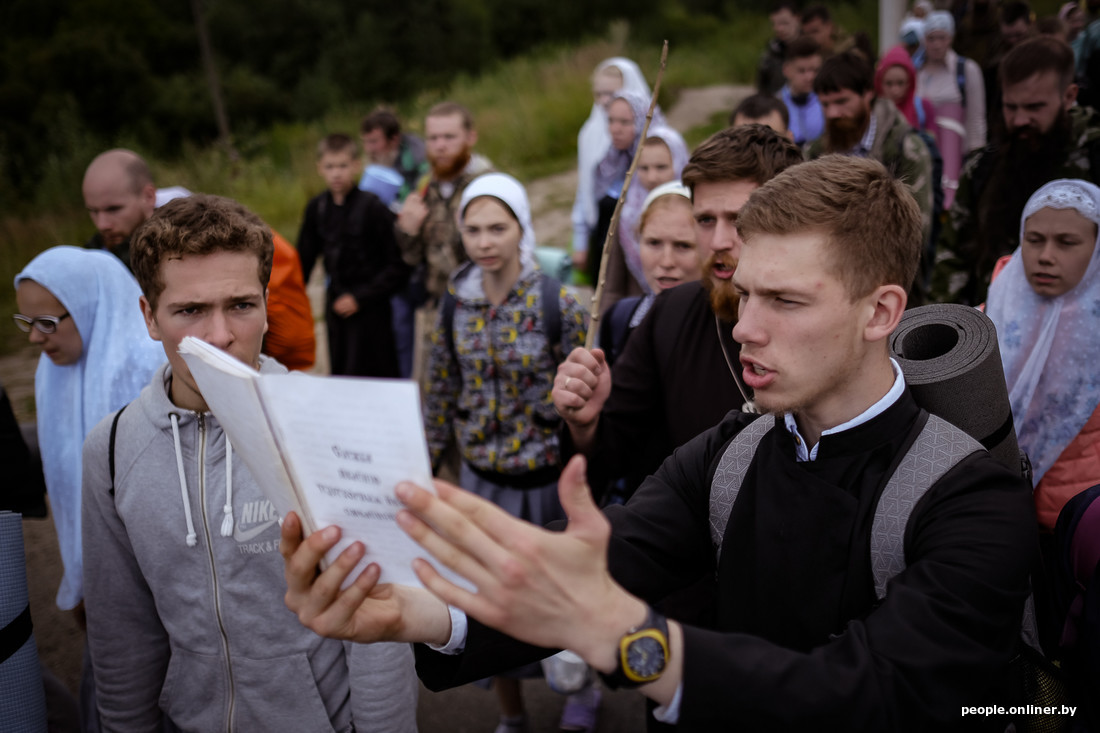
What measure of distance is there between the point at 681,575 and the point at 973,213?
329 centimetres

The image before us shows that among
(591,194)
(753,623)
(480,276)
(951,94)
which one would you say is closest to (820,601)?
(753,623)

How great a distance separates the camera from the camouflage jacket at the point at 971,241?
3871 mm

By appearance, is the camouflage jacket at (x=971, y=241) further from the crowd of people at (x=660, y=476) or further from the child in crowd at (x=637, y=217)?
the child in crowd at (x=637, y=217)

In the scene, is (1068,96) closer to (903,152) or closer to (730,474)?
(903,152)

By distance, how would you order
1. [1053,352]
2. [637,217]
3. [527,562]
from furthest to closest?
1. [637,217]
2. [1053,352]
3. [527,562]

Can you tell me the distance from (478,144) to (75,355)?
43.2ft

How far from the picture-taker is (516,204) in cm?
401

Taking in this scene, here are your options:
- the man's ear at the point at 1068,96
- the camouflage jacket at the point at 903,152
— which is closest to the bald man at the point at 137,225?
the camouflage jacket at the point at 903,152

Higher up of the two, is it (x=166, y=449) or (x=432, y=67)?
(x=432, y=67)

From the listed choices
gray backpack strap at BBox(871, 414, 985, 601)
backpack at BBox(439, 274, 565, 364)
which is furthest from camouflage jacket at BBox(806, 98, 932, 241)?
gray backpack strap at BBox(871, 414, 985, 601)

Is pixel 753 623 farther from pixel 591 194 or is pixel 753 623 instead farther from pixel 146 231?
pixel 591 194

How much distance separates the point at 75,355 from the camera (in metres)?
2.98

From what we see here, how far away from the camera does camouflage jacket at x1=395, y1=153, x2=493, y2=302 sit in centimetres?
559

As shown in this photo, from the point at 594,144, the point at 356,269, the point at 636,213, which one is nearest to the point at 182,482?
the point at 636,213
